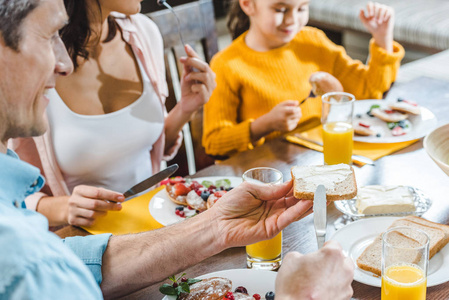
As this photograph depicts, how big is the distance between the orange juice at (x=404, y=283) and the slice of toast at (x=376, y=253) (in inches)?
1.3

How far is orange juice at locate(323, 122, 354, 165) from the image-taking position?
166 cm

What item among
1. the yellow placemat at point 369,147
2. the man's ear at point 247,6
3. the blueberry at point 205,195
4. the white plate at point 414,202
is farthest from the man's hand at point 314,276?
the man's ear at point 247,6

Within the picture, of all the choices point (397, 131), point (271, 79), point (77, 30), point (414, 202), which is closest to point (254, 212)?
point (414, 202)

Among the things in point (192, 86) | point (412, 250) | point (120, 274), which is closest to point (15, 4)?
point (120, 274)

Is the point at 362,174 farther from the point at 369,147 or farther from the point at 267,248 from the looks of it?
the point at 267,248

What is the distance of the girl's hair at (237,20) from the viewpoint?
2447mm

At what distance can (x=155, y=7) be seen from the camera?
578 cm

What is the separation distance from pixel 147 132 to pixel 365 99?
3.05ft

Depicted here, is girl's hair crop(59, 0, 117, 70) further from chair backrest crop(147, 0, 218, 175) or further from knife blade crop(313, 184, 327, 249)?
knife blade crop(313, 184, 327, 249)

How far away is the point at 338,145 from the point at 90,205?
77cm

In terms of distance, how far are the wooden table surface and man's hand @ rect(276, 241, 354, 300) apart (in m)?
0.18

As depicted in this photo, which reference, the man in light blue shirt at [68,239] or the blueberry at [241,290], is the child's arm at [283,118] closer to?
the man in light blue shirt at [68,239]

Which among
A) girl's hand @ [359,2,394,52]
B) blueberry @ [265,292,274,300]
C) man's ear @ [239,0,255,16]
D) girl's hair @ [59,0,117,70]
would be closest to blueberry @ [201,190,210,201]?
blueberry @ [265,292,274,300]

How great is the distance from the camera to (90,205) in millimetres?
1463
